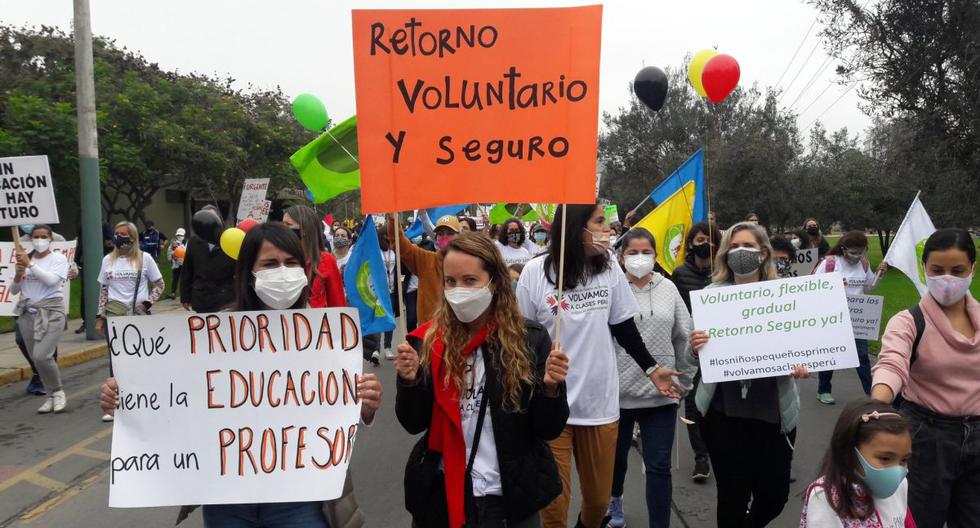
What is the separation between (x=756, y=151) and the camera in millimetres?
26734

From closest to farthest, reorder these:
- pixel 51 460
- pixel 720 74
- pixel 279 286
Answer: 1. pixel 279 286
2. pixel 51 460
3. pixel 720 74

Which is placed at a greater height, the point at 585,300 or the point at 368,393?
the point at 585,300

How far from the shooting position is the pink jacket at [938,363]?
117 inches

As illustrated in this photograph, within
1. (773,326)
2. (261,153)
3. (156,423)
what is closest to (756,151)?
(261,153)

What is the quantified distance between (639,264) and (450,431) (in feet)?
7.16

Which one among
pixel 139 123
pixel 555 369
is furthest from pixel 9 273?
pixel 139 123

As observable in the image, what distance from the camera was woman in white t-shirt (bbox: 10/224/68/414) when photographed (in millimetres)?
7227

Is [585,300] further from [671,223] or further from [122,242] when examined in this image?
[122,242]

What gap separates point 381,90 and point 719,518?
2.60 m

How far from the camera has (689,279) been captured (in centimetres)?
567

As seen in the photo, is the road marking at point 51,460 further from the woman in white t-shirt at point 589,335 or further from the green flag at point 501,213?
the green flag at point 501,213

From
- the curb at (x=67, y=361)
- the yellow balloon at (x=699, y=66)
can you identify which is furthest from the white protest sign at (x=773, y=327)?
the curb at (x=67, y=361)

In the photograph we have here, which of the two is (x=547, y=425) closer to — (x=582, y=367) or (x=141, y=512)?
(x=582, y=367)

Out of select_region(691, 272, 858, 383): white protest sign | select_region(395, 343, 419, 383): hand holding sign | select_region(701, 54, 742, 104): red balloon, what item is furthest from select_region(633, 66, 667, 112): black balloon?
Answer: select_region(395, 343, 419, 383): hand holding sign
